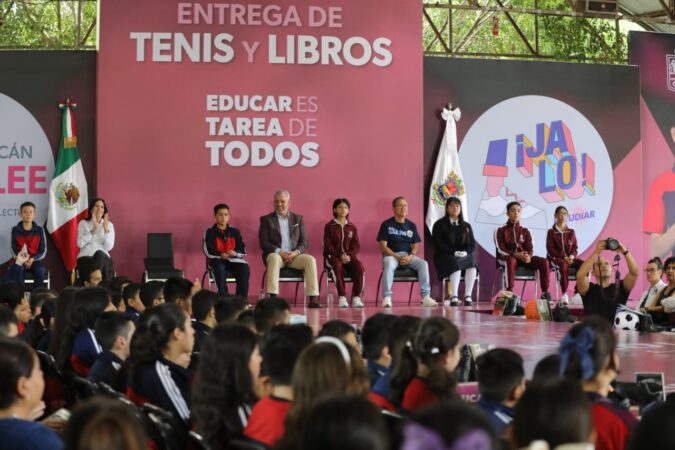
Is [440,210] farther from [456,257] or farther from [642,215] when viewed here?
[642,215]

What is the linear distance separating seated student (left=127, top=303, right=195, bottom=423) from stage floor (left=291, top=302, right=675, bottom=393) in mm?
1699

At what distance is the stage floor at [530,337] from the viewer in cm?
494

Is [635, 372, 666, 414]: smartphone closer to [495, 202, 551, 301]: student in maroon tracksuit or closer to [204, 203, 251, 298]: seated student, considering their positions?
[204, 203, 251, 298]: seated student

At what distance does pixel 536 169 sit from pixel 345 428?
36.0 feet

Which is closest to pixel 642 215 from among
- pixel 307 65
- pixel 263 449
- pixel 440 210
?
pixel 440 210

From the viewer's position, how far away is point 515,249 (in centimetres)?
1118

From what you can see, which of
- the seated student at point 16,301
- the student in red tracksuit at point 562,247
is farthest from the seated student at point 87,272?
the student in red tracksuit at point 562,247

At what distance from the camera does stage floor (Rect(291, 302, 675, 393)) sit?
4.94 meters

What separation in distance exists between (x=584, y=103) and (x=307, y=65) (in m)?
3.60

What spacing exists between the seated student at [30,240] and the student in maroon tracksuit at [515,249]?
16.2 feet

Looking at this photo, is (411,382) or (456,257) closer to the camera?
(411,382)

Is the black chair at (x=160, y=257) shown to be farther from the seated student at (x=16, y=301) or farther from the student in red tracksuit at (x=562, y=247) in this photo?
the student in red tracksuit at (x=562, y=247)

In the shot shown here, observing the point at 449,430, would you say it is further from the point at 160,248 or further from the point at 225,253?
the point at 160,248

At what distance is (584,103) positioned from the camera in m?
12.4
